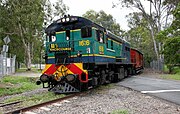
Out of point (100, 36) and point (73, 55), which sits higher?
point (100, 36)

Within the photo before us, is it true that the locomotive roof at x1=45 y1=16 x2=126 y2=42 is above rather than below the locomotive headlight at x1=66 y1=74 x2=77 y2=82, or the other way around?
above

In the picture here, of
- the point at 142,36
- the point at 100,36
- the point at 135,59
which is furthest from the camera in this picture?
the point at 142,36

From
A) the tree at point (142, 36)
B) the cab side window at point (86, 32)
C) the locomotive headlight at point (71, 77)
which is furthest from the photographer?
the tree at point (142, 36)

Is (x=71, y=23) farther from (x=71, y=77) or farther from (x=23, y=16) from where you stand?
(x=23, y=16)

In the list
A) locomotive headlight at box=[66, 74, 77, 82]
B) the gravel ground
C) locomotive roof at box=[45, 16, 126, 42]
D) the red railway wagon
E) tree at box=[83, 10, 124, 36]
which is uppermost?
tree at box=[83, 10, 124, 36]

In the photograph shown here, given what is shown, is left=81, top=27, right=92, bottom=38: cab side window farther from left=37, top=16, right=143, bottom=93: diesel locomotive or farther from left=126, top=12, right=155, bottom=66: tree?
left=126, top=12, right=155, bottom=66: tree

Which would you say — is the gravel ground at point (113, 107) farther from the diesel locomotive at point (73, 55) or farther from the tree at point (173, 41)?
the tree at point (173, 41)

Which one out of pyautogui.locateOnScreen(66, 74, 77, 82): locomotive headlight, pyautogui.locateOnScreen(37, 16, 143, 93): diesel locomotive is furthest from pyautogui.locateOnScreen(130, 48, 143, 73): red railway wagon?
pyautogui.locateOnScreen(66, 74, 77, 82): locomotive headlight

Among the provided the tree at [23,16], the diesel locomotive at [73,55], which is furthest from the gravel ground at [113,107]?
the tree at [23,16]

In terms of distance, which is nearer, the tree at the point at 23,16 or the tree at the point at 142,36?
the tree at the point at 23,16

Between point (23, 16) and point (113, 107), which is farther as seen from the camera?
point (23, 16)

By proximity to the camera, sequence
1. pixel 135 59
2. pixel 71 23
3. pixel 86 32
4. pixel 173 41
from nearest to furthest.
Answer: pixel 86 32 < pixel 71 23 < pixel 135 59 < pixel 173 41

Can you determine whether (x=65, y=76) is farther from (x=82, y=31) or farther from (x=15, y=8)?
(x=15, y=8)

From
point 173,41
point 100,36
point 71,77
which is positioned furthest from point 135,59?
point 71,77
